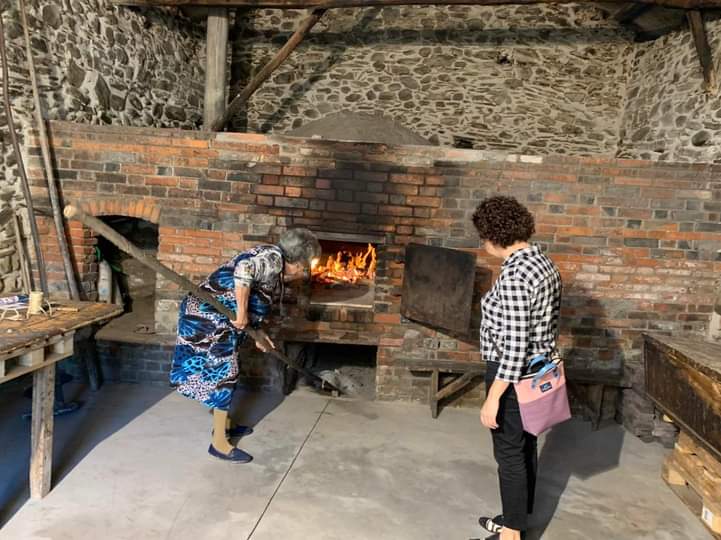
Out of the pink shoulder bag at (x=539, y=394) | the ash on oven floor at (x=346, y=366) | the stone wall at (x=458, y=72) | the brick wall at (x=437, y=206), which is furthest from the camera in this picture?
the stone wall at (x=458, y=72)

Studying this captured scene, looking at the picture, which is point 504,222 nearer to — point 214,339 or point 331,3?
point 214,339

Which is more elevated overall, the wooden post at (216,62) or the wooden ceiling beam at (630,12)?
the wooden ceiling beam at (630,12)

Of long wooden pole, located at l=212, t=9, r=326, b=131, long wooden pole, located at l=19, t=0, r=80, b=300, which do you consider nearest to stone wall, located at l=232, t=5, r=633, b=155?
long wooden pole, located at l=212, t=9, r=326, b=131

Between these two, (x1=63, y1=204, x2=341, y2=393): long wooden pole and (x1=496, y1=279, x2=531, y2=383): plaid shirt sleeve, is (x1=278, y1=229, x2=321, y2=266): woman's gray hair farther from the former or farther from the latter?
(x1=496, y1=279, x2=531, y2=383): plaid shirt sleeve

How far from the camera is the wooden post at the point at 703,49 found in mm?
5355

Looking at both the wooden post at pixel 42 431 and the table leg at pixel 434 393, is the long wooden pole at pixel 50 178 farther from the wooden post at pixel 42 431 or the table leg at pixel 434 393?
the table leg at pixel 434 393

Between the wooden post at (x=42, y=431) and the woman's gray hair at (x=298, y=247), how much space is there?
1414 mm

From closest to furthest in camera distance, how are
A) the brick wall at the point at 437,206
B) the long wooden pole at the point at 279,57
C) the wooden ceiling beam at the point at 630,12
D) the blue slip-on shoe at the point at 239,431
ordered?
the blue slip-on shoe at the point at 239,431, the brick wall at the point at 437,206, the long wooden pole at the point at 279,57, the wooden ceiling beam at the point at 630,12

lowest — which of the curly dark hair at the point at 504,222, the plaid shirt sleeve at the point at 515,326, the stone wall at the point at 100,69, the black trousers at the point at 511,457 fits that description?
the black trousers at the point at 511,457

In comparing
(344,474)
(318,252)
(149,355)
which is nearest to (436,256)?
(318,252)

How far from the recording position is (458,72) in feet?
25.1

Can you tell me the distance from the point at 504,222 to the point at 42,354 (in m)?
2.33

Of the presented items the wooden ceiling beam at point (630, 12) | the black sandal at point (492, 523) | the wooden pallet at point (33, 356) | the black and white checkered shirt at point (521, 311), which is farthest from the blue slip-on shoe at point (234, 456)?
the wooden ceiling beam at point (630, 12)

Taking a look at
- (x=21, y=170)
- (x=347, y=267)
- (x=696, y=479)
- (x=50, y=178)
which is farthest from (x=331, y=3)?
(x=696, y=479)
